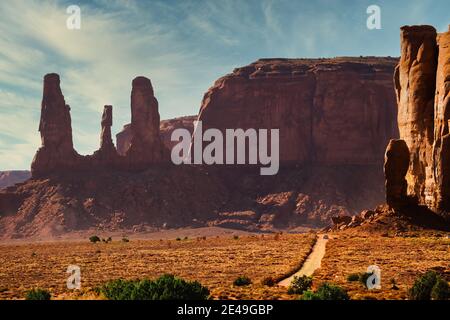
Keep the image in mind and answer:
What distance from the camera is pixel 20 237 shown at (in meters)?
86.4

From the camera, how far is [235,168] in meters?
111

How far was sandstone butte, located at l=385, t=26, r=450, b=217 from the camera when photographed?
4528 centimetres

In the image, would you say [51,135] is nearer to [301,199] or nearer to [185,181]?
[185,181]

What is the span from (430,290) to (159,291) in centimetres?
935

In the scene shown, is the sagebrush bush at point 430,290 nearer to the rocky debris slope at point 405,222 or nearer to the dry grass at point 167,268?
the dry grass at point 167,268

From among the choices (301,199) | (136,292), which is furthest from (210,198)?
(136,292)

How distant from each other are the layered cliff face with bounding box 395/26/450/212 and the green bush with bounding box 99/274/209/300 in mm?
34247

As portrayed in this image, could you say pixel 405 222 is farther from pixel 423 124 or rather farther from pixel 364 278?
pixel 364 278

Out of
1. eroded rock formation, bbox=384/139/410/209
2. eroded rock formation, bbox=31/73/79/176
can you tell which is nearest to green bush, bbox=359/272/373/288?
eroded rock formation, bbox=384/139/410/209

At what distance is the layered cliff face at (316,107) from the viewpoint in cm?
10906

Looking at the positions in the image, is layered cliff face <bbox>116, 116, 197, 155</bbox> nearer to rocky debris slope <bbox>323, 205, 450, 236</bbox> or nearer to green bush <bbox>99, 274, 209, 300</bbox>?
rocky debris slope <bbox>323, 205, 450, 236</bbox>

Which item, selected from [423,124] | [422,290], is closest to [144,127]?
[423,124]

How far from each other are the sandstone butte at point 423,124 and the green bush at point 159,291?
33.8 m
